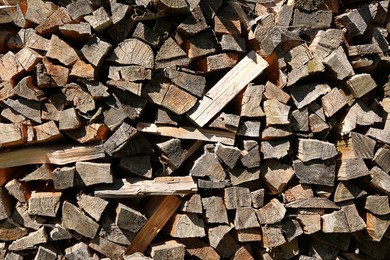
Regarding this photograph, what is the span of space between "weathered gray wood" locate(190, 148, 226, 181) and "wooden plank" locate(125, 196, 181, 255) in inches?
8.1

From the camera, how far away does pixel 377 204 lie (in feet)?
10.0

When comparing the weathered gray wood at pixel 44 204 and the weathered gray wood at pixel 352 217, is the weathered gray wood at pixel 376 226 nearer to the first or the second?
the weathered gray wood at pixel 352 217

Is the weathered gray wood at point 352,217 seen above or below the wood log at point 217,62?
below

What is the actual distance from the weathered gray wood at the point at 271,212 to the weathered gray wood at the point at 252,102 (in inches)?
21.3

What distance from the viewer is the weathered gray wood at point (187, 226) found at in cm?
284

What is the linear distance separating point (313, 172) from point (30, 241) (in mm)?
1687

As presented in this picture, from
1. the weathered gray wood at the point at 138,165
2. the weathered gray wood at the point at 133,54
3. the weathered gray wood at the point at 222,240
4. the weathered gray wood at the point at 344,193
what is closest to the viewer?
the weathered gray wood at the point at 133,54

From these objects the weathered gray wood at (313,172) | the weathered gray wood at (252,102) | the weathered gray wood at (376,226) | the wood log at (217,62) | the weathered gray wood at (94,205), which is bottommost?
the weathered gray wood at (376,226)

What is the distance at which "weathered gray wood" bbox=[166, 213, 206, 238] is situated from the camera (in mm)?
2838

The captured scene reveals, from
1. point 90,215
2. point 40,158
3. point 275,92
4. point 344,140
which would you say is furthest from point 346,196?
point 40,158

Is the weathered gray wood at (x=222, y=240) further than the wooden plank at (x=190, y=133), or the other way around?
the weathered gray wood at (x=222, y=240)

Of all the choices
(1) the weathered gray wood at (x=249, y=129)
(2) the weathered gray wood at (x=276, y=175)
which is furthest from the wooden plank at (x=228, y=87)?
(2) the weathered gray wood at (x=276, y=175)

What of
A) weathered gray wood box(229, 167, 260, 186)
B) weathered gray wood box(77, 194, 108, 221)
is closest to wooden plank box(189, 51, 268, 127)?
weathered gray wood box(229, 167, 260, 186)

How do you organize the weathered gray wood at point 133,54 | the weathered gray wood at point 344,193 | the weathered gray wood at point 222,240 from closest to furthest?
1. the weathered gray wood at point 133,54
2. the weathered gray wood at point 222,240
3. the weathered gray wood at point 344,193
